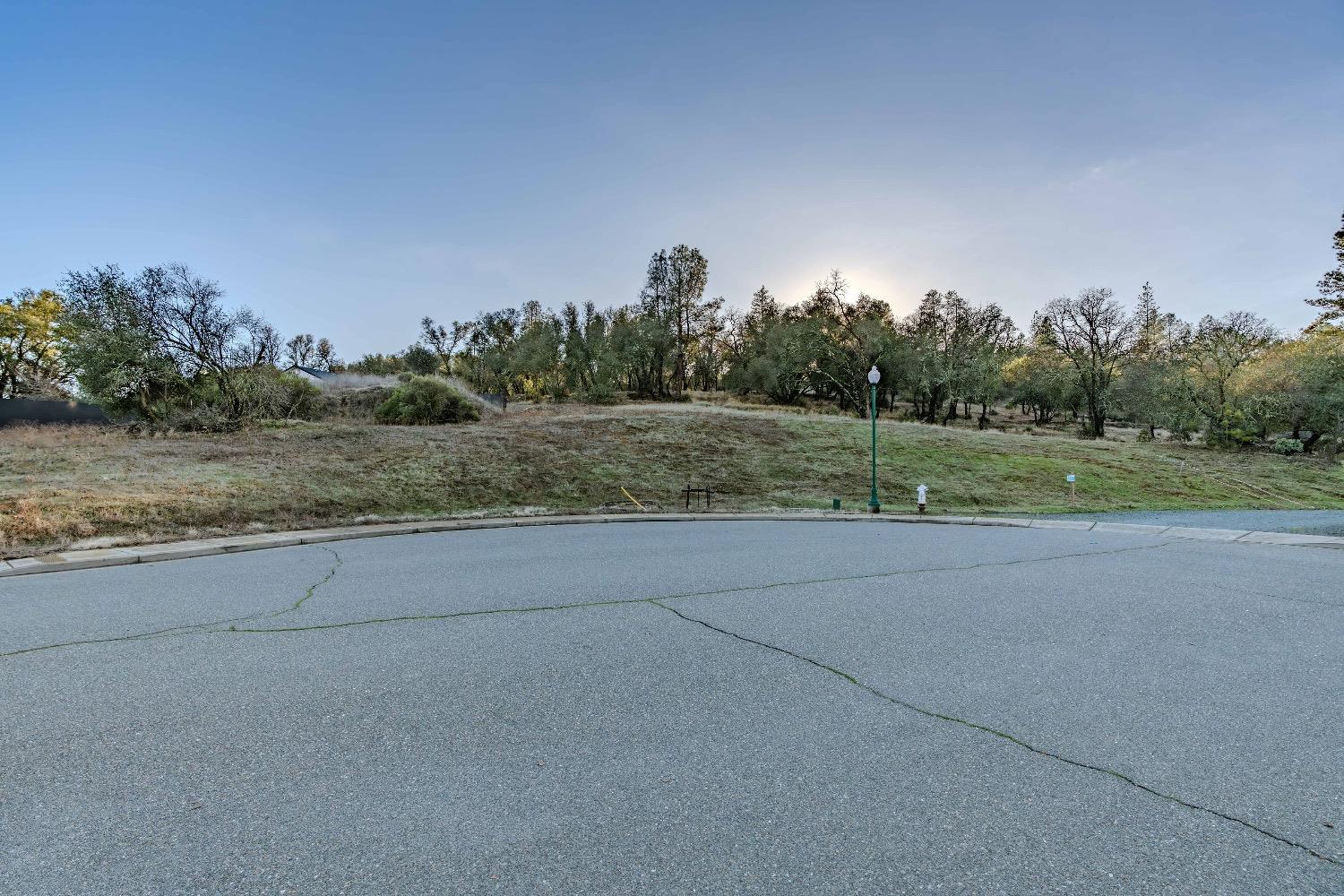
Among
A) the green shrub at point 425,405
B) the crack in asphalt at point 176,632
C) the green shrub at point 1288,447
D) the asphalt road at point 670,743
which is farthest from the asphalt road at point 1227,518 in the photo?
the green shrub at point 425,405

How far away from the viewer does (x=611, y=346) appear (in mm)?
57062

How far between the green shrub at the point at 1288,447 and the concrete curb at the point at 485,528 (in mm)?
33730

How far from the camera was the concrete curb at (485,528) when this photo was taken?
30.0ft

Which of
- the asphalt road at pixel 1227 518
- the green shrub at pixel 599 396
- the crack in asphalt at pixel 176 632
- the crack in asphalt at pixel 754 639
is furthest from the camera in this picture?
the green shrub at pixel 599 396

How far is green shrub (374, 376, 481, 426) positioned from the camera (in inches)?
1253

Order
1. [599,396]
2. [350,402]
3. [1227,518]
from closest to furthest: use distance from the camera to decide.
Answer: [1227,518]
[350,402]
[599,396]

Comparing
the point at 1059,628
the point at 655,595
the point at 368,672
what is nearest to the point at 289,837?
the point at 368,672

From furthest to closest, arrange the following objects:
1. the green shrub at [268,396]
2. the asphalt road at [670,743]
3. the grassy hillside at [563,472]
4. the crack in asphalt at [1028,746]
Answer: the green shrub at [268,396] → the grassy hillside at [563,472] → the crack in asphalt at [1028,746] → the asphalt road at [670,743]

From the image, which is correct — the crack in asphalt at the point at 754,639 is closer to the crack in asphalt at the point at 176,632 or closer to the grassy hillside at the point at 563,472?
the crack in asphalt at the point at 176,632

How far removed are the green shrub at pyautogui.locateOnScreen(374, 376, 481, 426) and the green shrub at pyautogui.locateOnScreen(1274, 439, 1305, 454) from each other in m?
49.0

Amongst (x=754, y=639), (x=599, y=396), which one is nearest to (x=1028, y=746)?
(x=754, y=639)

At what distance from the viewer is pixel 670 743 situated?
3352 mm

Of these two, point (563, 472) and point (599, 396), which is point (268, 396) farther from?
point (599, 396)

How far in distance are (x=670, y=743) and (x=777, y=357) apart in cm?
5647
